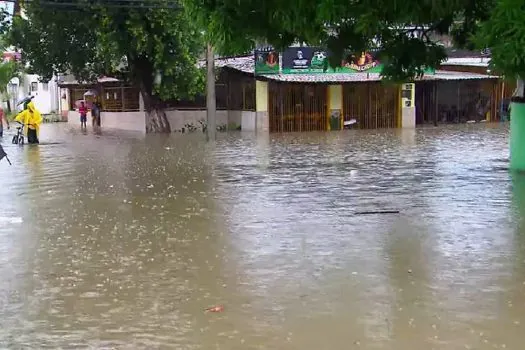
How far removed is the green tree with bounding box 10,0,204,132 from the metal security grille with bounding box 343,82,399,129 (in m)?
6.59

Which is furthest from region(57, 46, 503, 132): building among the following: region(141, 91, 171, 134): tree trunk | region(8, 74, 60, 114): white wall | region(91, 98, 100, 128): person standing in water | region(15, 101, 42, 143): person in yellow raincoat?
region(8, 74, 60, 114): white wall

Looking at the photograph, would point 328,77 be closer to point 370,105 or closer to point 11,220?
point 370,105

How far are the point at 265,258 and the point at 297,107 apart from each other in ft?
80.6

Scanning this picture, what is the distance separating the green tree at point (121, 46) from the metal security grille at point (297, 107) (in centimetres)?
335

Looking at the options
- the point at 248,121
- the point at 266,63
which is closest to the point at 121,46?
the point at 266,63

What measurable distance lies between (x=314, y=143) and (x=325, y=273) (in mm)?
16930

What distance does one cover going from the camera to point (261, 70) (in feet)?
100

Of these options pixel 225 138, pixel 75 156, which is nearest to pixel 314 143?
pixel 225 138

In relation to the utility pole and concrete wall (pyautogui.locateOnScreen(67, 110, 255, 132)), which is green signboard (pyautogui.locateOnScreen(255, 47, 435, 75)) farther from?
the utility pole

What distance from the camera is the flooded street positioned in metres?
5.32

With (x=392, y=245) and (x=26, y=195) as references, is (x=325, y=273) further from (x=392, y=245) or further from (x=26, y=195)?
(x=26, y=195)

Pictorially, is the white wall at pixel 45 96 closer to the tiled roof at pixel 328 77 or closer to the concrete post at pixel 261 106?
the concrete post at pixel 261 106

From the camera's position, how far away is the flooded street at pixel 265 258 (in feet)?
17.5

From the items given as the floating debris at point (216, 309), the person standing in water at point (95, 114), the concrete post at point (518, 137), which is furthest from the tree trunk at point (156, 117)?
the floating debris at point (216, 309)
